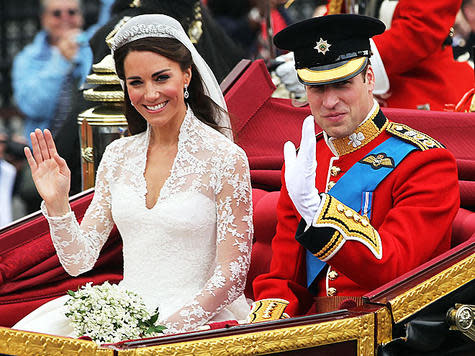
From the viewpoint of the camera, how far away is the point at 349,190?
242 centimetres

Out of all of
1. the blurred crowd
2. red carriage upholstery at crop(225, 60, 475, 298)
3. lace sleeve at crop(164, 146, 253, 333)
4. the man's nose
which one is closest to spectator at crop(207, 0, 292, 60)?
the blurred crowd

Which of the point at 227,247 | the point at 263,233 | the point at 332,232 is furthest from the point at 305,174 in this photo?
the point at 263,233

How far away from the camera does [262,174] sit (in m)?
3.20

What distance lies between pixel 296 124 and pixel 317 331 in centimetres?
138

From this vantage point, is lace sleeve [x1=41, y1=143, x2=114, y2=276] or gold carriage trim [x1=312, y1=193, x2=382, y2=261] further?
lace sleeve [x1=41, y1=143, x2=114, y2=276]

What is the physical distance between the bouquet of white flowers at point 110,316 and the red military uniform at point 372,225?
0.31 m

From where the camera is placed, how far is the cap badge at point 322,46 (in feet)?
7.77

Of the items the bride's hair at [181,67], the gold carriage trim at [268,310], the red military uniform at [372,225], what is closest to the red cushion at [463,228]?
the red military uniform at [372,225]

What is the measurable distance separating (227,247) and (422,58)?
1.82 m

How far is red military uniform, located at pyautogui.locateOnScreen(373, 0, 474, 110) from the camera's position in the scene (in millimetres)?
3965

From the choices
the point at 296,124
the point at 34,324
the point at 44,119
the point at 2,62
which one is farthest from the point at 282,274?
the point at 2,62

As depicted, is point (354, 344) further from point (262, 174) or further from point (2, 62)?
point (2, 62)

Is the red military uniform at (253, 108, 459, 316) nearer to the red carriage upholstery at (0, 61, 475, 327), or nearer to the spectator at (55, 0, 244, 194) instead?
the red carriage upholstery at (0, 61, 475, 327)

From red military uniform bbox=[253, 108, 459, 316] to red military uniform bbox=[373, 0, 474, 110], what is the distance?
1.45m
